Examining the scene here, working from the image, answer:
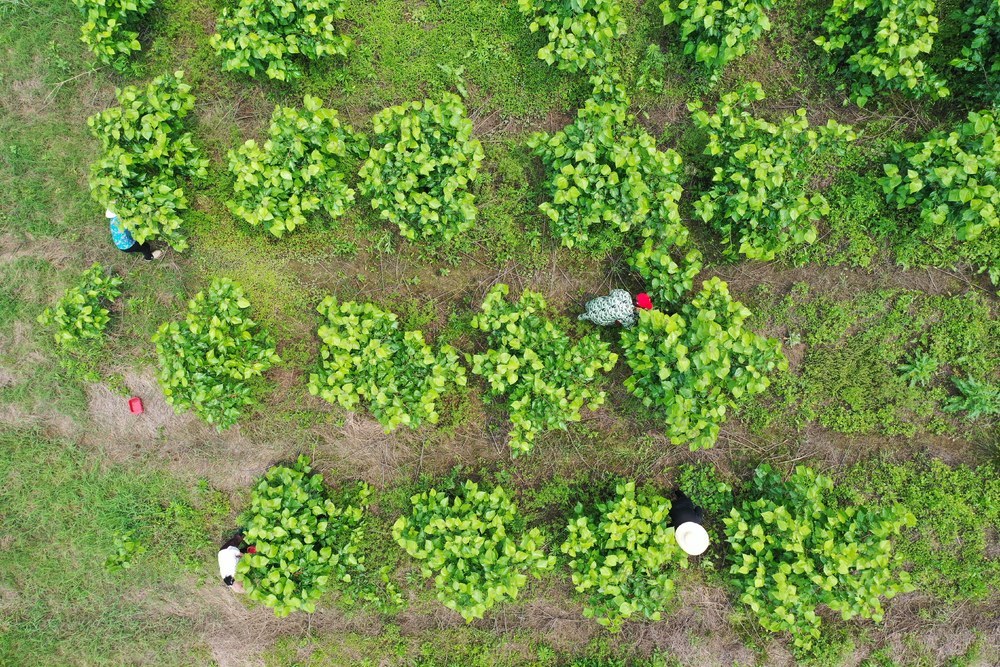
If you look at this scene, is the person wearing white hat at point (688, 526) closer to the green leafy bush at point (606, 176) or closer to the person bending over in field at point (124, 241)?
the green leafy bush at point (606, 176)

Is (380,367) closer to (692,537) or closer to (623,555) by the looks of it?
(623,555)

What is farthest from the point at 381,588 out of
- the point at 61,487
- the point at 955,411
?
the point at 955,411

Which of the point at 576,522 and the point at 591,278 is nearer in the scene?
the point at 576,522

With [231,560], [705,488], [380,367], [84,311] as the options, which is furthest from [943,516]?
[84,311]

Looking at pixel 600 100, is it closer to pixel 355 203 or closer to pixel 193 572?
pixel 355 203

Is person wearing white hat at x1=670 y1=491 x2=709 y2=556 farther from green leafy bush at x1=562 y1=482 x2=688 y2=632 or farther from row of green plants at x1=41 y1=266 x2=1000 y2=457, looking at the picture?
row of green plants at x1=41 y1=266 x2=1000 y2=457
